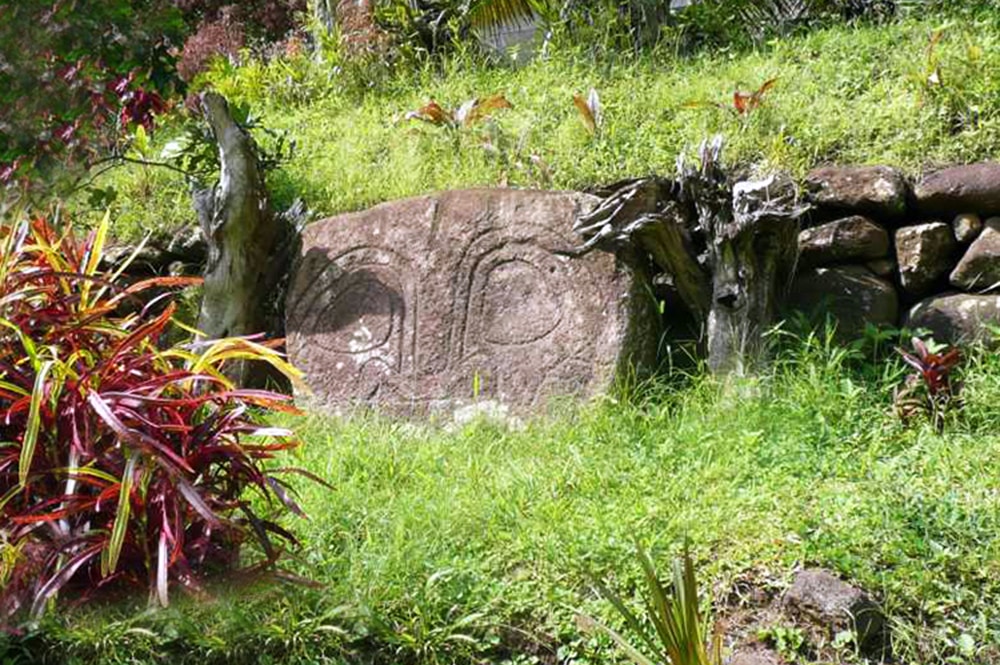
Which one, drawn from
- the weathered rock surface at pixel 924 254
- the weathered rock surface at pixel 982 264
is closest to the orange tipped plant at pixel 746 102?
the weathered rock surface at pixel 924 254

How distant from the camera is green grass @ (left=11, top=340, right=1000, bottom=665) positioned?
155 inches

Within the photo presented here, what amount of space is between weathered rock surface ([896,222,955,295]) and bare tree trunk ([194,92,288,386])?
3.03 m

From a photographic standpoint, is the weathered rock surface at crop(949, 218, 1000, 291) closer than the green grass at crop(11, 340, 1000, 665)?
No

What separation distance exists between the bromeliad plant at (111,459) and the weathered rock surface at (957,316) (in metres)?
2.87

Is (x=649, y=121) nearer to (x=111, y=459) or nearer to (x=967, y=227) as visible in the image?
(x=967, y=227)

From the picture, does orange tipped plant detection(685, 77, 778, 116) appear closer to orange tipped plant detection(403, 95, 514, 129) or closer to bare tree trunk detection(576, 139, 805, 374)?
bare tree trunk detection(576, 139, 805, 374)

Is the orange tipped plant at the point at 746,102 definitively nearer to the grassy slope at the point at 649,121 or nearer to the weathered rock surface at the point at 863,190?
the grassy slope at the point at 649,121

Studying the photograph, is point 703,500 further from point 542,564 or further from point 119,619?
point 119,619

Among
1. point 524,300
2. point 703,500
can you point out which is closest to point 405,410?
point 524,300

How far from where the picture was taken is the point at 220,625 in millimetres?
3959

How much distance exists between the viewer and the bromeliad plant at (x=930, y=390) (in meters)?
5.19

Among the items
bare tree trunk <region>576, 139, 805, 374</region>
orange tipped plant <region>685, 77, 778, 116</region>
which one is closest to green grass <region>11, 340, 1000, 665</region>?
bare tree trunk <region>576, 139, 805, 374</region>

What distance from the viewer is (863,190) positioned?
6004 mm


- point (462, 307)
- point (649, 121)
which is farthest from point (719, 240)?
point (649, 121)
